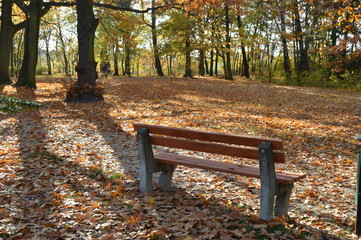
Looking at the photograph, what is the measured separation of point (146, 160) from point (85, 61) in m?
11.2

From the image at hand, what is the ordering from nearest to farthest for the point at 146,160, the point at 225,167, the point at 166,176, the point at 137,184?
1. the point at 225,167
2. the point at 146,160
3. the point at 166,176
4. the point at 137,184

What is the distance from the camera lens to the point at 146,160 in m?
5.04

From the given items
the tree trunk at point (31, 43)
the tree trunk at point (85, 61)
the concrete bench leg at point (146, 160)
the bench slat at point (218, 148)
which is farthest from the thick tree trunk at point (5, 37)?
the bench slat at point (218, 148)

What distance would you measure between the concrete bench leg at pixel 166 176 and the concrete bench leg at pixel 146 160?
0.58 ft

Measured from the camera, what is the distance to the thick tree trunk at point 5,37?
20.3 metres

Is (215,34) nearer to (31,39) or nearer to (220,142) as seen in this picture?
(31,39)

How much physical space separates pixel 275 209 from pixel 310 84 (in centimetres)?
2422

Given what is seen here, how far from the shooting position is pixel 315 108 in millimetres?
14172

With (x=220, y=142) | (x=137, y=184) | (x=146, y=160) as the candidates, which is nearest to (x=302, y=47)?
(x=137, y=184)

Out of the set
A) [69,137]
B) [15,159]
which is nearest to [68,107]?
[69,137]

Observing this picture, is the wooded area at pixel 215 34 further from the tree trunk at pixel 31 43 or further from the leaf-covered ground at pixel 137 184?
the leaf-covered ground at pixel 137 184

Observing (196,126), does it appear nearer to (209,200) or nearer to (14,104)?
(209,200)

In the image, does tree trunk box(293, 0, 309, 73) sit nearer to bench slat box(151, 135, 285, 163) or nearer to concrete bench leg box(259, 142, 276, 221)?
bench slat box(151, 135, 285, 163)

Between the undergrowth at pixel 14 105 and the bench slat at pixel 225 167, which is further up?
the undergrowth at pixel 14 105
